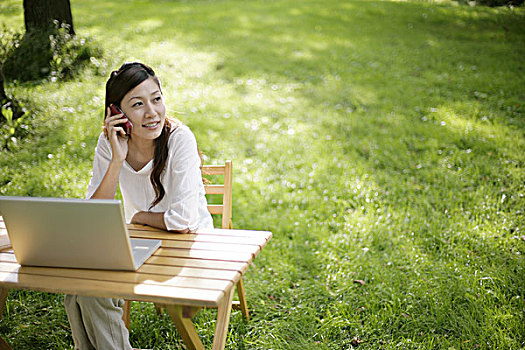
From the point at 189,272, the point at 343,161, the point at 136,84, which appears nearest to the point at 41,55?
the point at 343,161

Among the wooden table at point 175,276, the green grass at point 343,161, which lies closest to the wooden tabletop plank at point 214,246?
the wooden table at point 175,276

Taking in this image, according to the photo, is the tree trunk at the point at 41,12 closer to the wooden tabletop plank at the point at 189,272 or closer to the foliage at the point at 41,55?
the foliage at the point at 41,55

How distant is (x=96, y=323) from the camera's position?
228 cm

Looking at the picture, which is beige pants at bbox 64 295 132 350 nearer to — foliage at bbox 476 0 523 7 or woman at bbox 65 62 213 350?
woman at bbox 65 62 213 350

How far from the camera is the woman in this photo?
2604mm

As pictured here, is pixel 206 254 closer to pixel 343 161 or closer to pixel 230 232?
pixel 230 232

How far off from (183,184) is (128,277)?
32.4 inches

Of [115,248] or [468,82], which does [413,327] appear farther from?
[468,82]

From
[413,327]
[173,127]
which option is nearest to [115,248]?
[173,127]

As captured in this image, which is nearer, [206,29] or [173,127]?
[173,127]

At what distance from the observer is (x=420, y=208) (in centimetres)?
495

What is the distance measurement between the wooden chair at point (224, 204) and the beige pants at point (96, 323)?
77 centimetres

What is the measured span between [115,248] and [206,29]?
35.6 feet

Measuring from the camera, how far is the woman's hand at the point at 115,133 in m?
2.70
